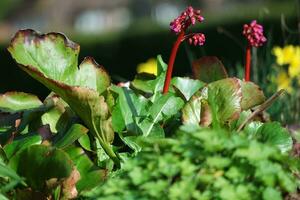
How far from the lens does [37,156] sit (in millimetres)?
2338

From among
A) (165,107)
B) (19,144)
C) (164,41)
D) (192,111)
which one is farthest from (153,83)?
(164,41)

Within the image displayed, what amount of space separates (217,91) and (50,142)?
0.60m

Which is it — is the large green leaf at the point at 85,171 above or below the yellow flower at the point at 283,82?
above

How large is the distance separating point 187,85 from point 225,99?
291mm

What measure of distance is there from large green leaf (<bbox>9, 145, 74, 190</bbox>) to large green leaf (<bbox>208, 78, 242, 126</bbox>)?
548mm

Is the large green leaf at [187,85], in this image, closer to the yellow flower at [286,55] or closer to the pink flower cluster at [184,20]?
the pink flower cluster at [184,20]

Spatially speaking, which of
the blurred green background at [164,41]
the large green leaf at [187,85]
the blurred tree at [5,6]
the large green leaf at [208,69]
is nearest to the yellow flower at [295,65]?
the blurred green background at [164,41]

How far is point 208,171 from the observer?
199cm

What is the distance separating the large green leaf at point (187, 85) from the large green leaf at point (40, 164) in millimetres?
650

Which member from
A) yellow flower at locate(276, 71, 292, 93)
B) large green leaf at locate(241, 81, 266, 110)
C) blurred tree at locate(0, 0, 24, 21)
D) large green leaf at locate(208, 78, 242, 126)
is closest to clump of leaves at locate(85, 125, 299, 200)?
large green leaf at locate(208, 78, 242, 126)

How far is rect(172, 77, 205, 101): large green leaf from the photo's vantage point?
2.79 meters

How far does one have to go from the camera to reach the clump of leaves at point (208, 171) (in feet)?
6.30

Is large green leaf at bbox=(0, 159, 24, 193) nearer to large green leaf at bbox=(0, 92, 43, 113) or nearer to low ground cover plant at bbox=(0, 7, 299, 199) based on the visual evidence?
low ground cover plant at bbox=(0, 7, 299, 199)

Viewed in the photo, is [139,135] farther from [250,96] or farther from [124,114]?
[250,96]
